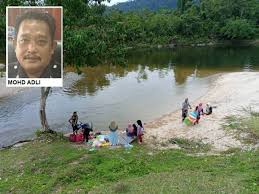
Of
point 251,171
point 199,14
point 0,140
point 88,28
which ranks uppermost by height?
point 199,14

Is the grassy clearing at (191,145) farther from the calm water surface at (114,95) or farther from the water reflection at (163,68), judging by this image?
the water reflection at (163,68)

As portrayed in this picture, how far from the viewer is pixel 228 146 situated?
2655cm

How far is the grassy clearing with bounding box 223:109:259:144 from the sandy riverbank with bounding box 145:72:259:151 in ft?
1.82

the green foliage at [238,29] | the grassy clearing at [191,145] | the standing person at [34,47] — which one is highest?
the green foliage at [238,29]

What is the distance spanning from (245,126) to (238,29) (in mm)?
100856

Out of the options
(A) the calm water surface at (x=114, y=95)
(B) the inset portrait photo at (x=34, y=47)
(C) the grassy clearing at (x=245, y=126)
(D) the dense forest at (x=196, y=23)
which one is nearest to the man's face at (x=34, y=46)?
(B) the inset portrait photo at (x=34, y=47)

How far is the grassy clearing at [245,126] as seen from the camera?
27756 millimetres

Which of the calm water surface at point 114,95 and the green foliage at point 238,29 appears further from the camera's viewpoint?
the green foliage at point 238,29

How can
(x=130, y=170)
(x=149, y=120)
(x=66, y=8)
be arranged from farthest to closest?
(x=149, y=120)
(x=66, y=8)
(x=130, y=170)

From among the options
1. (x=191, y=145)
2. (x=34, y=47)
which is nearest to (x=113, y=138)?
(x=191, y=145)

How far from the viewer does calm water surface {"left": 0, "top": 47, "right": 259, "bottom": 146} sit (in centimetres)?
3769

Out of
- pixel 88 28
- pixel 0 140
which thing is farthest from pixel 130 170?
pixel 0 140

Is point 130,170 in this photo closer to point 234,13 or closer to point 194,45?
point 194,45

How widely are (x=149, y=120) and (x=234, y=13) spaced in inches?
4266
